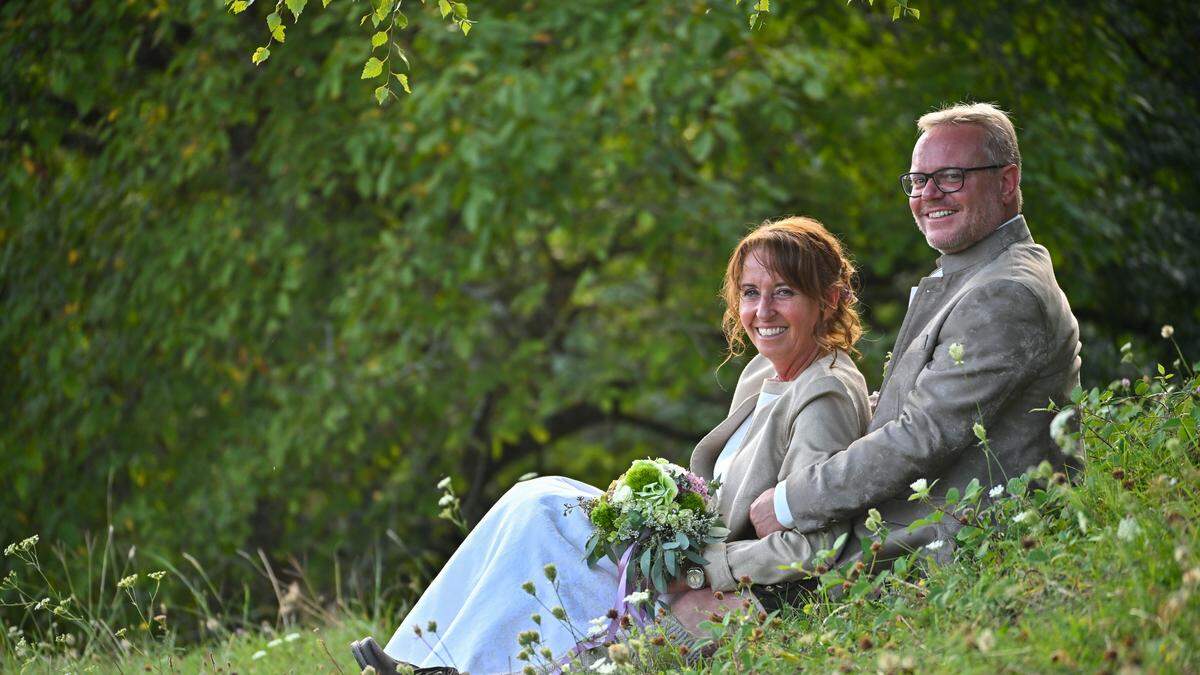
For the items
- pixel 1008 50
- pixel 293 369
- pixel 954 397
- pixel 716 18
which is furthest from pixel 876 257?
pixel 954 397

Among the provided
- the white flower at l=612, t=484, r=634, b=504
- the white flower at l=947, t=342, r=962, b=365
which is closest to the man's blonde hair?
the white flower at l=947, t=342, r=962, b=365

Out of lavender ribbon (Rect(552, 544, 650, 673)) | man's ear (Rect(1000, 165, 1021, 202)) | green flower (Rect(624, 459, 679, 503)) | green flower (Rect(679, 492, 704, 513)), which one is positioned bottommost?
lavender ribbon (Rect(552, 544, 650, 673))

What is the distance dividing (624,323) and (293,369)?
2360 mm

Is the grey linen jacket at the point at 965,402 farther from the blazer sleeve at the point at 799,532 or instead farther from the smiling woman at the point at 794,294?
the smiling woman at the point at 794,294

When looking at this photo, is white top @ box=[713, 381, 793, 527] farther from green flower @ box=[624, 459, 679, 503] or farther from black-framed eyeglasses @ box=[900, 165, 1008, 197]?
black-framed eyeglasses @ box=[900, 165, 1008, 197]

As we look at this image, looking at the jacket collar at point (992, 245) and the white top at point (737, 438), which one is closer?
the jacket collar at point (992, 245)

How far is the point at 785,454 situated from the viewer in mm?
3510

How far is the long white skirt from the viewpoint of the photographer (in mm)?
3357

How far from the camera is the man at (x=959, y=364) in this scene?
3168 mm

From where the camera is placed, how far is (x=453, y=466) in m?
8.88

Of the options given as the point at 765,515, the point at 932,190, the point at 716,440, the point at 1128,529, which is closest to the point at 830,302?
the point at 932,190

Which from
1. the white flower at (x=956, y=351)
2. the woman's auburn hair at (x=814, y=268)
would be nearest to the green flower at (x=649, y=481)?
the woman's auburn hair at (x=814, y=268)

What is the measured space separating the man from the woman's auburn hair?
0.22 meters

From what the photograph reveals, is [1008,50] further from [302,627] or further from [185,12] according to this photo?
[302,627]
